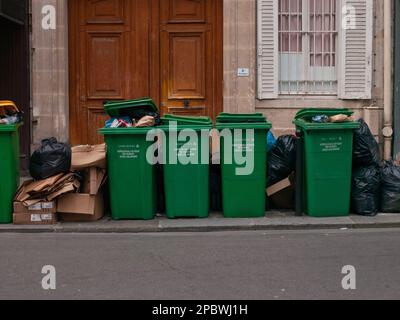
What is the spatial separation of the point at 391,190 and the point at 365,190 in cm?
39

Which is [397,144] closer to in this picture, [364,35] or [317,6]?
[364,35]

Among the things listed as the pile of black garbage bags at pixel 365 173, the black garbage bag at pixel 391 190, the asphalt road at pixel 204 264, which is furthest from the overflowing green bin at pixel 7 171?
the black garbage bag at pixel 391 190

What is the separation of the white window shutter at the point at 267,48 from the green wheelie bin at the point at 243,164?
9.04ft

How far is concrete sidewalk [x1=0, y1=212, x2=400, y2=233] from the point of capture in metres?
8.78

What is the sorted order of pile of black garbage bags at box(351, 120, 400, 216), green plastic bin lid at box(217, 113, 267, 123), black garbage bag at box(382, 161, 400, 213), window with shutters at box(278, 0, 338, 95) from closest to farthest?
green plastic bin lid at box(217, 113, 267, 123)
pile of black garbage bags at box(351, 120, 400, 216)
black garbage bag at box(382, 161, 400, 213)
window with shutters at box(278, 0, 338, 95)

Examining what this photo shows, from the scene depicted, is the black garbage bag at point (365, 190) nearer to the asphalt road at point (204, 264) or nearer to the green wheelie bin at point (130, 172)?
the asphalt road at point (204, 264)

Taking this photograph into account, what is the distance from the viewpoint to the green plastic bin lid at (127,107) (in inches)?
367

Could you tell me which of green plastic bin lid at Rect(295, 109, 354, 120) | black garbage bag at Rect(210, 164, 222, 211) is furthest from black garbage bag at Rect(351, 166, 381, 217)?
black garbage bag at Rect(210, 164, 222, 211)

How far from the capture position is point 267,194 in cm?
960

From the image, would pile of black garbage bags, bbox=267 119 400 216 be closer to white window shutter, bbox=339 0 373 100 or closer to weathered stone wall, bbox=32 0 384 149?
weathered stone wall, bbox=32 0 384 149

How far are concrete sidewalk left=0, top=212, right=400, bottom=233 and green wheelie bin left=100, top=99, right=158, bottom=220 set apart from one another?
0.19 m

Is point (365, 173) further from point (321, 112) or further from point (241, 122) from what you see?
point (241, 122)
